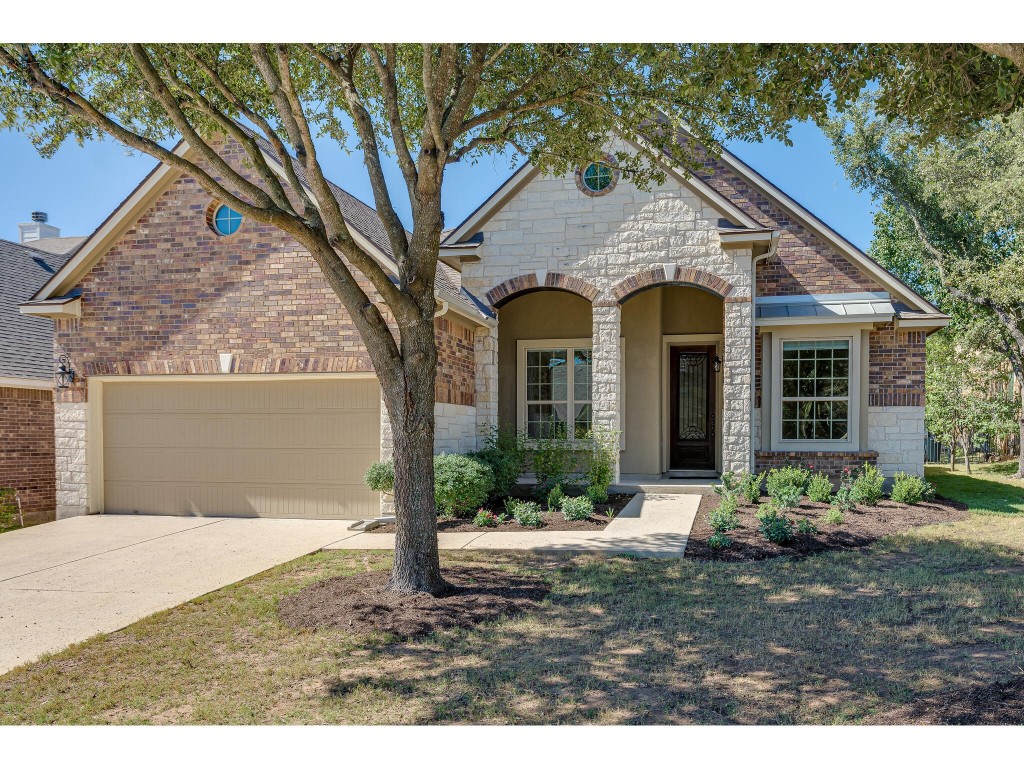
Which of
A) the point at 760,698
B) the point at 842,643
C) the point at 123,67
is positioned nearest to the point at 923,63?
the point at 842,643

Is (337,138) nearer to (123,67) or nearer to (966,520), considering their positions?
(123,67)

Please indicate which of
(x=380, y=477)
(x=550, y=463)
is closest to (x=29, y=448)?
(x=380, y=477)

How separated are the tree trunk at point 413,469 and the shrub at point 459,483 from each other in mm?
3131

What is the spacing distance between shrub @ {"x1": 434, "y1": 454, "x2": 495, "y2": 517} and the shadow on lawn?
9.02 ft

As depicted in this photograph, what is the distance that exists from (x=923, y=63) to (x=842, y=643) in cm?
454

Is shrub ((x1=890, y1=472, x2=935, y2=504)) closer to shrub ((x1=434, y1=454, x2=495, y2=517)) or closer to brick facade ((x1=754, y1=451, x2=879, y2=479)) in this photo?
brick facade ((x1=754, y1=451, x2=879, y2=479))

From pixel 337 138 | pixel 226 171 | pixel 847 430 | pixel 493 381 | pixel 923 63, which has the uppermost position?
pixel 337 138

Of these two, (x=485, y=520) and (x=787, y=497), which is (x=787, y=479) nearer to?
(x=787, y=497)

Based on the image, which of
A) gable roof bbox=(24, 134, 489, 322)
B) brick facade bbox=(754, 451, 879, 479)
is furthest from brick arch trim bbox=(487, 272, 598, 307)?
brick facade bbox=(754, 451, 879, 479)

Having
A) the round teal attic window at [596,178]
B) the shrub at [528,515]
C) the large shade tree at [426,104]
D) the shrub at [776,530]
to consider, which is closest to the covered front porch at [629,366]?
the round teal attic window at [596,178]

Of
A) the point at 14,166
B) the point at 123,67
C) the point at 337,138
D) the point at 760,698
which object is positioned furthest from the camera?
the point at 14,166

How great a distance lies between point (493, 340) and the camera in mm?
12898

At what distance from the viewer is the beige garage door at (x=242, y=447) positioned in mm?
11031

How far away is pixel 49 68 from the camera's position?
273 inches
